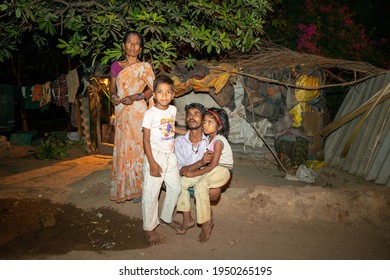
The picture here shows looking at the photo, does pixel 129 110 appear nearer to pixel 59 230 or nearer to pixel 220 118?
pixel 220 118

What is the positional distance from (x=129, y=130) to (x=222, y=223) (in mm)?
1611

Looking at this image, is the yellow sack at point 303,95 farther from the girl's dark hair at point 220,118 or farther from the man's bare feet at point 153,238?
the man's bare feet at point 153,238

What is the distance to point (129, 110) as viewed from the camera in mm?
3688

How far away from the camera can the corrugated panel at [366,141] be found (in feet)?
16.0

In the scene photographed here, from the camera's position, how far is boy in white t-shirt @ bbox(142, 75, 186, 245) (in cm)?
310

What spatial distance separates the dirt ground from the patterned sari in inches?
17.9

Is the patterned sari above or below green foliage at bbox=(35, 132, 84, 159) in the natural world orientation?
above

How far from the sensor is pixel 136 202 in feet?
13.3

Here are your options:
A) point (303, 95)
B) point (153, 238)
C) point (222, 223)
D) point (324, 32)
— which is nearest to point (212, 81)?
point (303, 95)

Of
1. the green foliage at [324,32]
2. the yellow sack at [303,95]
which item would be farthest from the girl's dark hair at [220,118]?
the green foliage at [324,32]

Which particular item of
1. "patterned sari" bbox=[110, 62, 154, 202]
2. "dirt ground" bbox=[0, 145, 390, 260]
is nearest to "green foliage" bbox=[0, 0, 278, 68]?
"patterned sari" bbox=[110, 62, 154, 202]

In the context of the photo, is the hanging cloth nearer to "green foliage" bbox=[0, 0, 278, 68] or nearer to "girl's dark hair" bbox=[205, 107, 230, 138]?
"green foliage" bbox=[0, 0, 278, 68]

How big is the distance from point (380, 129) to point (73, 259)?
4.75 m
